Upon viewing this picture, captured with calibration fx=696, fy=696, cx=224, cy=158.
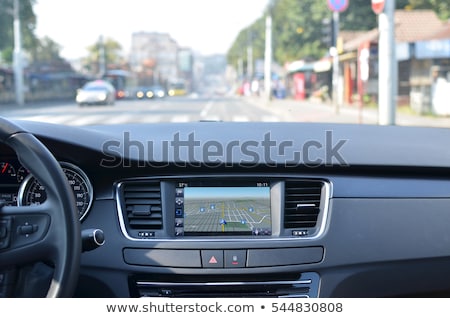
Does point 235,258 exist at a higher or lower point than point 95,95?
lower

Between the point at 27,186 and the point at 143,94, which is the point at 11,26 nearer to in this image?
the point at 143,94

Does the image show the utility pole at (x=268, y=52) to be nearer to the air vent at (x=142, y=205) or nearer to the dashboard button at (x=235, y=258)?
the air vent at (x=142, y=205)

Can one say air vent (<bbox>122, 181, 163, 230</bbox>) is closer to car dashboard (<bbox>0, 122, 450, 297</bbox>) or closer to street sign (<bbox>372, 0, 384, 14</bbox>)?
car dashboard (<bbox>0, 122, 450, 297</bbox>)

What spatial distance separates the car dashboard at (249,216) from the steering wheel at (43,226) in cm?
62

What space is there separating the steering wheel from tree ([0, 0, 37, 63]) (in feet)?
125

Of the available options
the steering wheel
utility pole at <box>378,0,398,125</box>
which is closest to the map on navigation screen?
the steering wheel

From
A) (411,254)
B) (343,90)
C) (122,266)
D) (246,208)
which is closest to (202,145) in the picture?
(246,208)

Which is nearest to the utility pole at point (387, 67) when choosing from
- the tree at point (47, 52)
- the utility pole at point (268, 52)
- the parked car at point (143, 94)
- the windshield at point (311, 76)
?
the windshield at point (311, 76)

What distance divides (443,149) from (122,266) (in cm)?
162

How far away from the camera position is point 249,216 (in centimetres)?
301

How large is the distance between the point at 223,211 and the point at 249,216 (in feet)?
0.38

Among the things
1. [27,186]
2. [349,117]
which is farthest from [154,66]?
[27,186]

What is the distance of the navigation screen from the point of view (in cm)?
300
